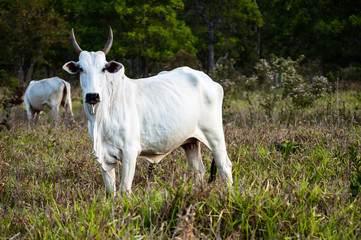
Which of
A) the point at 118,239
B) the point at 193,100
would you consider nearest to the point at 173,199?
the point at 118,239

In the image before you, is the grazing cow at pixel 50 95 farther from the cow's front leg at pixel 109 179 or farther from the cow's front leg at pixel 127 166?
the cow's front leg at pixel 127 166

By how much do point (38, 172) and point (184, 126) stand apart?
6.11ft

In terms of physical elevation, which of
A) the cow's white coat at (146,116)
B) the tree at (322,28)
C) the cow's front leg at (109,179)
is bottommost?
the cow's front leg at (109,179)

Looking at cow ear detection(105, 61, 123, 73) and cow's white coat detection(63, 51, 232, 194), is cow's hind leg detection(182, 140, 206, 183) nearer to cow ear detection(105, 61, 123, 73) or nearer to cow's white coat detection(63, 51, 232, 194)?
cow's white coat detection(63, 51, 232, 194)

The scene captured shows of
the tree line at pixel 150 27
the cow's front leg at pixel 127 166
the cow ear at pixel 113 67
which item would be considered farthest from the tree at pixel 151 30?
the cow's front leg at pixel 127 166

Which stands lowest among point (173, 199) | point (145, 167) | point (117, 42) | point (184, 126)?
point (145, 167)

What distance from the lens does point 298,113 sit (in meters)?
7.57

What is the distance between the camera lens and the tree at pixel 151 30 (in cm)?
2056

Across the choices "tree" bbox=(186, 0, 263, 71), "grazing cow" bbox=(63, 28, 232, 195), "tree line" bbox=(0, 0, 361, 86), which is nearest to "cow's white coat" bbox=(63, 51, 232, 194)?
"grazing cow" bbox=(63, 28, 232, 195)

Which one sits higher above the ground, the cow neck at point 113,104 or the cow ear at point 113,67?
the cow ear at point 113,67

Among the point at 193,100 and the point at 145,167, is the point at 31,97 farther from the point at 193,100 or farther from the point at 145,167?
the point at 193,100

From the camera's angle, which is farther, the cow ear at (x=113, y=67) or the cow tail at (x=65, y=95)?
the cow tail at (x=65, y=95)

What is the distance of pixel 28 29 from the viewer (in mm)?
19641

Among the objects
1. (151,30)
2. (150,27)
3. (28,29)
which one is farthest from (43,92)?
(150,27)
